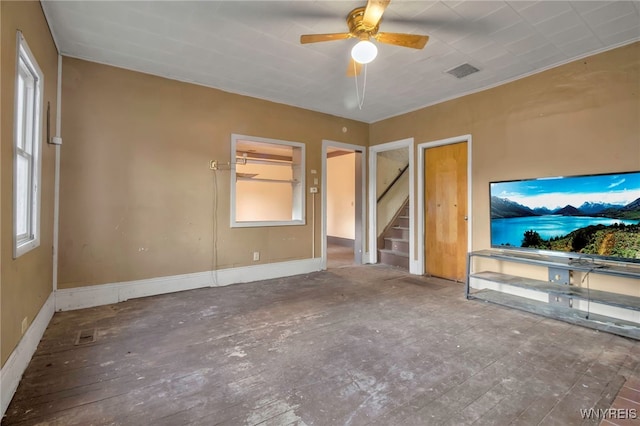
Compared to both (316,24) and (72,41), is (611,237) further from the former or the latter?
(72,41)

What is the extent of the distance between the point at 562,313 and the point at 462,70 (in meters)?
2.93

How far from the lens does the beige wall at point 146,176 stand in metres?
3.39

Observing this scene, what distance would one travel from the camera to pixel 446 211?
472 centimetres

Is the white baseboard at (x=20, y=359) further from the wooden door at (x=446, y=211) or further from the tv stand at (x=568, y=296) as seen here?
the wooden door at (x=446, y=211)

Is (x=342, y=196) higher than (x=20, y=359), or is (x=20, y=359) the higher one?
(x=342, y=196)

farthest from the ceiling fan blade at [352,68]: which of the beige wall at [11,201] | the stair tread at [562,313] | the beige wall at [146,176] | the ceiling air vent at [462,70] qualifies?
the stair tread at [562,313]

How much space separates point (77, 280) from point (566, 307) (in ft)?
17.7

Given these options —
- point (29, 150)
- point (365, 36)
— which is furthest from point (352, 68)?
point (29, 150)

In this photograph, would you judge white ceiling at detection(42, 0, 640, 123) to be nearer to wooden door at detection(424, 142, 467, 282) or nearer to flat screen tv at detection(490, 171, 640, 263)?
wooden door at detection(424, 142, 467, 282)

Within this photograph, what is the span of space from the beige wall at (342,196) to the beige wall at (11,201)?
6.41 metres

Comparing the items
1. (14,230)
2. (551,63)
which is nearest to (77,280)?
(14,230)

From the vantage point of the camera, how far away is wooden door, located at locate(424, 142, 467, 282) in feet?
14.8

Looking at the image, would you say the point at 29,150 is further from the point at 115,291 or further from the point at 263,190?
the point at 263,190

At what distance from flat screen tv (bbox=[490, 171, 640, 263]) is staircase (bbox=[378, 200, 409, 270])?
1974 mm
